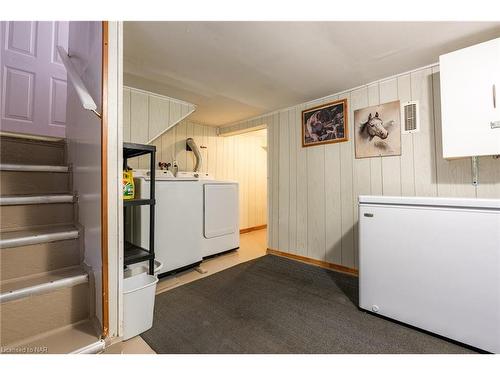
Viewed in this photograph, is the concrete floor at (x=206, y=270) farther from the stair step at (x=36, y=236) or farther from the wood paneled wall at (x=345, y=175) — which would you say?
the stair step at (x=36, y=236)

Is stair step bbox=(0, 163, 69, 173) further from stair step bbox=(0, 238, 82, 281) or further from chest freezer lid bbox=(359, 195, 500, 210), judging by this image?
chest freezer lid bbox=(359, 195, 500, 210)

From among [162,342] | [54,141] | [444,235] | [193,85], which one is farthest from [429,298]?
[54,141]

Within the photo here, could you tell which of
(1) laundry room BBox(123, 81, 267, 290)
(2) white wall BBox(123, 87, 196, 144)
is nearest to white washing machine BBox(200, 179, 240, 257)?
(1) laundry room BBox(123, 81, 267, 290)

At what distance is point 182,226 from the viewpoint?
229 centimetres

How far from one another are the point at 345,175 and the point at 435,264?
1.26 m

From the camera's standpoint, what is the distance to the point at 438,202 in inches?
51.3

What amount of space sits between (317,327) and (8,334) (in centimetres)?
159

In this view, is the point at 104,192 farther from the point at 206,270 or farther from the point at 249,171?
the point at 249,171

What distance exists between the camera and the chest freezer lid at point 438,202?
1.17 meters

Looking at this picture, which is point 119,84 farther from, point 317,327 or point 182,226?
point 317,327

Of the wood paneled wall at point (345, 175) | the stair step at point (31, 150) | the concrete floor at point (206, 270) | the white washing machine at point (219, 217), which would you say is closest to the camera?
the concrete floor at point (206, 270)

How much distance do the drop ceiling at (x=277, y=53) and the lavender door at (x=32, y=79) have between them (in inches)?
30.8

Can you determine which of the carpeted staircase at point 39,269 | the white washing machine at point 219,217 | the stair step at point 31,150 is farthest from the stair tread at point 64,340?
the white washing machine at point 219,217

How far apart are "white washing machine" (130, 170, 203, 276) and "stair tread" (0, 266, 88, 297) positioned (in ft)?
2.45
